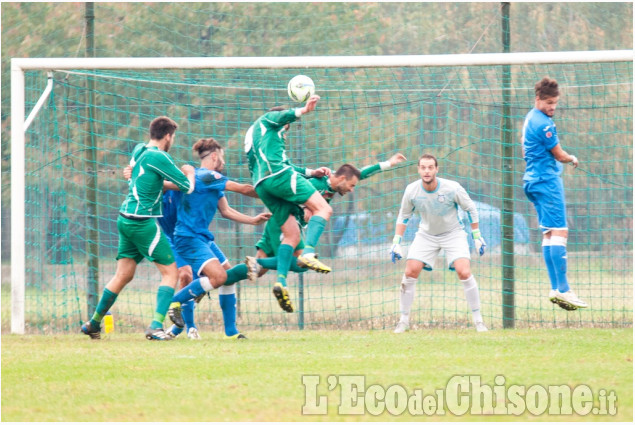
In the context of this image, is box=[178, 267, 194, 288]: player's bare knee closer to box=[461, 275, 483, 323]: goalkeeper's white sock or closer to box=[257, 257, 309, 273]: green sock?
box=[257, 257, 309, 273]: green sock

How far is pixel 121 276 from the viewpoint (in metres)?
8.97

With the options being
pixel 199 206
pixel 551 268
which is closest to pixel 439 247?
→ pixel 551 268

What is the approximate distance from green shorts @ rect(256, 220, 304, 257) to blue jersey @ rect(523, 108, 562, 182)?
2.38 metres

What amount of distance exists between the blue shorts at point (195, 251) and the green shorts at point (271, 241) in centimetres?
49

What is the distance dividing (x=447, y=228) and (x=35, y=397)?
5.13 m

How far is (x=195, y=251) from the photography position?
9.11 m

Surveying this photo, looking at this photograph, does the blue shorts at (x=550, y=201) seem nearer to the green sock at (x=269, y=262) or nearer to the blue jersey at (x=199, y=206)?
the green sock at (x=269, y=262)

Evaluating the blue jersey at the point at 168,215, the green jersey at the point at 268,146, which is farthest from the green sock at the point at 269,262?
the blue jersey at the point at 168,215

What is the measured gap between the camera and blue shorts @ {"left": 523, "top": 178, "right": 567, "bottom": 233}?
29.4ft

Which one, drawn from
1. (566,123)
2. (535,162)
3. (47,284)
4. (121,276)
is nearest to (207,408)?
(121,276)

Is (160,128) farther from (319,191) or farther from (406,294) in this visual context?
(406,294)

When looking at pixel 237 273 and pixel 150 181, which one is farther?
pixel 237 273

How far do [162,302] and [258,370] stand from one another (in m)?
A: 2.40

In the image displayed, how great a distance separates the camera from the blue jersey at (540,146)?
29.1ft
